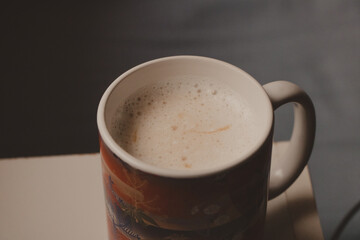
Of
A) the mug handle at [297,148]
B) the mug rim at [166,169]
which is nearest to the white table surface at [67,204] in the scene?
the mug handle at [297,148]

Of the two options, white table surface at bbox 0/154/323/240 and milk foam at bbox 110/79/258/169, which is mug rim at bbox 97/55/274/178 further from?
white table surface at bbox 0/154/323/240

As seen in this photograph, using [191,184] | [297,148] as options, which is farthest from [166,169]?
[297,148]

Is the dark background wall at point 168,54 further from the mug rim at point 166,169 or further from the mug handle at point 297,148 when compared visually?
the mug rim at point 166,169

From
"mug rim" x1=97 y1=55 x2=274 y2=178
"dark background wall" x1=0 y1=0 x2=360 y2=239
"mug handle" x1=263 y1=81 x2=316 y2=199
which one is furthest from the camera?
"dark background wall" x1=0 y1=0 x2=360 y2=239

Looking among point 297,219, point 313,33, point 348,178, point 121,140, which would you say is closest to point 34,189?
point 121,140

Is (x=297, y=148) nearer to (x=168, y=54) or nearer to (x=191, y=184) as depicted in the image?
(x=191, y=184)

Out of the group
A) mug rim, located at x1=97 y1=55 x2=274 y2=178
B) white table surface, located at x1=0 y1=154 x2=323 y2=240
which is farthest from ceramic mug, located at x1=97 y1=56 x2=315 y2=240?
white table surface, located at x1=0 y1=154 x2=323 y2=240
